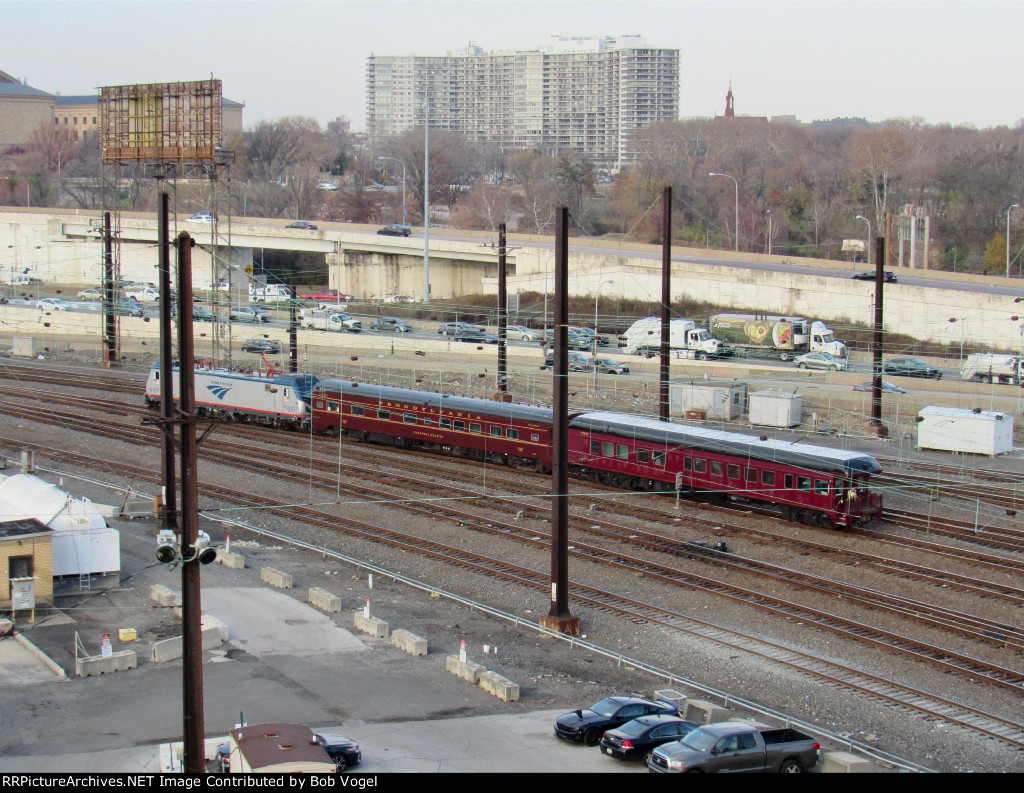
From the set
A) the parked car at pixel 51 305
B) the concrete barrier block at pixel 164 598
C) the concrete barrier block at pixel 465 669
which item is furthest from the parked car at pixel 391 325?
the concrete barrier block at pixel 465 669

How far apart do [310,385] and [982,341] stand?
29894mm

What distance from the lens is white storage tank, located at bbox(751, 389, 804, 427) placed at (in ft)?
119

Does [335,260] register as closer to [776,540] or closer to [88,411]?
[88,411]

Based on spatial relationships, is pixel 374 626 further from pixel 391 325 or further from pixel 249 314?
pixel 249 314

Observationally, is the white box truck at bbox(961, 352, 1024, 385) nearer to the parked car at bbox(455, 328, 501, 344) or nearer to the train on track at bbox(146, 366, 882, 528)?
the train on track at bbox(146, 366, 882, 528)

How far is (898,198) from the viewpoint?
8112 cm

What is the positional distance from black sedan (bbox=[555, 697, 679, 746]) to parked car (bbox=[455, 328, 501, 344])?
36.2m

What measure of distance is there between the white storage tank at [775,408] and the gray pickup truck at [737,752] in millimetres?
23982

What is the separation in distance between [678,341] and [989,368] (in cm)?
1344

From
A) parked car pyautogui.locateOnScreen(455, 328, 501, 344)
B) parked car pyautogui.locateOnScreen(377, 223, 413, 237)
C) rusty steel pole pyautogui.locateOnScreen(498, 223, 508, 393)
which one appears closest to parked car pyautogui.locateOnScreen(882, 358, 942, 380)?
rusty steel pole pyautogui.locateOnScreen(498, 223, 508, 393)

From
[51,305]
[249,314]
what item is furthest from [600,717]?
[51,305]

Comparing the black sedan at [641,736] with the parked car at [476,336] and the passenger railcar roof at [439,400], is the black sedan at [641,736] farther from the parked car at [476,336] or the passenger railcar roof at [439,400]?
the parked car at [476,336]

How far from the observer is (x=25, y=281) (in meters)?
80.8

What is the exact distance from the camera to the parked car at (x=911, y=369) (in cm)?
4162
